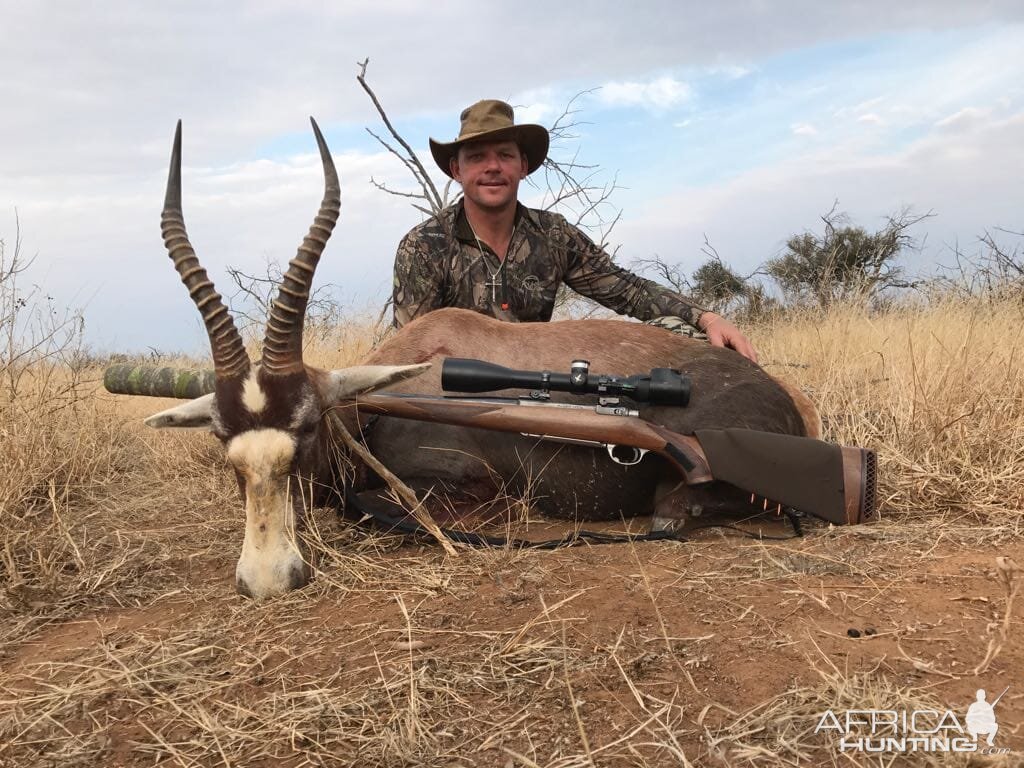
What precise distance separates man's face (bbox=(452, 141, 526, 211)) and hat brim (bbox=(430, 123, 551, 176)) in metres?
0.07

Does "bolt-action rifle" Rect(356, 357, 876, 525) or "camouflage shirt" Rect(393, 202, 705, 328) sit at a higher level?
"camouflage shirt" Rect(393, 202, 705, 328)

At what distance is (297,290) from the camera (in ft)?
10.8

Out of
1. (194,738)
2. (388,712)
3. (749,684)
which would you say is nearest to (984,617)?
(749,684)

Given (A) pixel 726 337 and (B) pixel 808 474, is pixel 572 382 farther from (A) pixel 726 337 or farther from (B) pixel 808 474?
(A) pixel 726 337

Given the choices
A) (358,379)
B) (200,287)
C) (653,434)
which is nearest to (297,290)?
(200,287)

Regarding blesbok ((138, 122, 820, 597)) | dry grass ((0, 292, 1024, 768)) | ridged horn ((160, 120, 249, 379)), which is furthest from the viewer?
ridged horn ((160, 120, 249, 379))

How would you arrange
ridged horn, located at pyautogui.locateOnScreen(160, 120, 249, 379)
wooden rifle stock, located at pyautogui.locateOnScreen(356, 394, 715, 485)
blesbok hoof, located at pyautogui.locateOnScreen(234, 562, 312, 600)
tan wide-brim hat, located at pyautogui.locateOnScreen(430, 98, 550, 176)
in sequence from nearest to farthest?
1. blesbok hoof, located at pyautogui.locateOnScreen(234, 562, 312, 600)
2. ridged horn, located at pyautogui.locateOnScreen(160, 120, 249, 379)
3. wooden rifle stock, located at pyautogui.locateOnScreen(356, 394, 715, 485)
4. tan wide-brim hat, located at pyautogui.locateOnScreen(430, 98, 550, 176)

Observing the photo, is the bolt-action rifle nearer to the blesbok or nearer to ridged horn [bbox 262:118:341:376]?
the blesbok

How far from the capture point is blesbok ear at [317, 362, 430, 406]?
3525mm

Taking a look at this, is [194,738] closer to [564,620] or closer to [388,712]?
[388,712]

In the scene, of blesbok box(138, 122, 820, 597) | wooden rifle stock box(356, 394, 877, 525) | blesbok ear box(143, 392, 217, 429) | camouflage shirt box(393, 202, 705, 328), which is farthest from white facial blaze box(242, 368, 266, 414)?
camouflage shirt box(393, 202, 705, 328)

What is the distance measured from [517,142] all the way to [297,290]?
2.84 meters

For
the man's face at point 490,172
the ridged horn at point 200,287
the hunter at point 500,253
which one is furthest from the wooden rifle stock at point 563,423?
the man's face at point 490,172

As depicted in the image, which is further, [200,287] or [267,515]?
[200,287]
